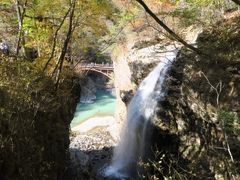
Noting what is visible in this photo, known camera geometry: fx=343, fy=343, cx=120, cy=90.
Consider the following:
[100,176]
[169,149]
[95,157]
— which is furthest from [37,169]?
[95,157]

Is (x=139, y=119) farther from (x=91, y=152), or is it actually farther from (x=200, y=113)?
(x=91, y=152)

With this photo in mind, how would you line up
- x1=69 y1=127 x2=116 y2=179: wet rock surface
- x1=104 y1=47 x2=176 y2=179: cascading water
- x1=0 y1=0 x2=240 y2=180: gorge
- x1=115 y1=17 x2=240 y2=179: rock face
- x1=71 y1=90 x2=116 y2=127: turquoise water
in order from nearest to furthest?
x1=0 y1=0 x2=240 y2=180: gorge, x1=115 y1=17 x2=240 y2=179: rock face, x1=104 y1=47 x2=176 y2=179: cascading water, x1=69 y1=127 x2=116 y2=179: wet rock surface, x1=71 y1=90 x2=116 y2=127: turquoise water

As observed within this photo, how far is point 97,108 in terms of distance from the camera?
106ft

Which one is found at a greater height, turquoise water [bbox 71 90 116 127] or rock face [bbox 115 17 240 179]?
rock face [bbox 115 17 240 179]

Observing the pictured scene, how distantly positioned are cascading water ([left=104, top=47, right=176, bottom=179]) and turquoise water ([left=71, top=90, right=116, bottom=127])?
41.8ft

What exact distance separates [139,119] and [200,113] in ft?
12.8

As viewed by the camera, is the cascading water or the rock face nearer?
the rock face

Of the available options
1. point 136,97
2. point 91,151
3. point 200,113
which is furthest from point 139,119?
point 91,151

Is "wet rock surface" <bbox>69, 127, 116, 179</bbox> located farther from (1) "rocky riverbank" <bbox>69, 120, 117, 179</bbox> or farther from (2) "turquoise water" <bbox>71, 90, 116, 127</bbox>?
(2) "turquoise water" <bbox>71, 90, 116, 127</bbox>

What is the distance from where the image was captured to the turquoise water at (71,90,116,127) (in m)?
28.7

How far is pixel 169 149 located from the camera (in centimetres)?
1091

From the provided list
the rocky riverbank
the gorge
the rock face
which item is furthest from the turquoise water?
the rock face

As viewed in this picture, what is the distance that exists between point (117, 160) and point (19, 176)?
880 cm

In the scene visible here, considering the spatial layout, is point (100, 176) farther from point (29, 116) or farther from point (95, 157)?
point (29, 116)
